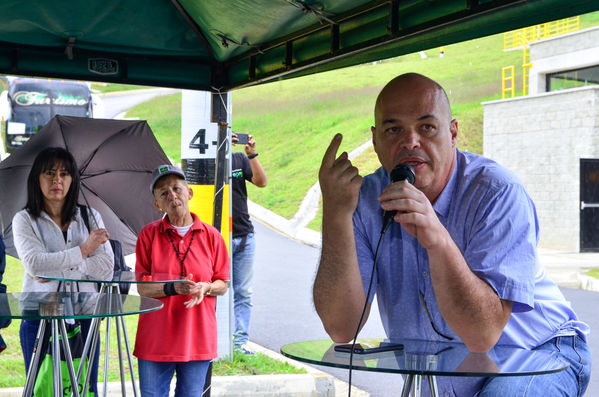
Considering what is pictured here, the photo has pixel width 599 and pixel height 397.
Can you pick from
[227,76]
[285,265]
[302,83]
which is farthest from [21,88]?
[302,83]

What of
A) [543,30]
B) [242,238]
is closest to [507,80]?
[543,30]

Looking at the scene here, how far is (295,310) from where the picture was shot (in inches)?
466

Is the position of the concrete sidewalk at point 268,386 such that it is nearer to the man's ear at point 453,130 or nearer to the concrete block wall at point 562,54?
the man's ear at point 453,130

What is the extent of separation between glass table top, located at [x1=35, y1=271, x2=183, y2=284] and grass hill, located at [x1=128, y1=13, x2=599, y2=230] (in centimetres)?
2538

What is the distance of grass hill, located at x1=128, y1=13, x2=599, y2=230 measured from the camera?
35.8m

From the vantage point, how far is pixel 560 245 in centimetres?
1998

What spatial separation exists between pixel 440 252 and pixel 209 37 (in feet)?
11.2

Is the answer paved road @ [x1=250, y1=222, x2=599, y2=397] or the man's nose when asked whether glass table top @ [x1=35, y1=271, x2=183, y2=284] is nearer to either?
paved road @ [x1=250, y1=222, x2=599, y2=397]

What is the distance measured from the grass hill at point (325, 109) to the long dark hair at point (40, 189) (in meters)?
25.0

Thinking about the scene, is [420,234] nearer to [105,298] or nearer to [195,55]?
[105,298]

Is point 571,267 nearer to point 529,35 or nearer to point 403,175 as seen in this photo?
point 403,175

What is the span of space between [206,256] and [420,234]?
2588 millimetres

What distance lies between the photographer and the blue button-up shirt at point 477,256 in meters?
2.08

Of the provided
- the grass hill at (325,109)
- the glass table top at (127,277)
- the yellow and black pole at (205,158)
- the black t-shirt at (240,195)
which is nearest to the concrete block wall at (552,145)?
the grass hill at (325,109)
